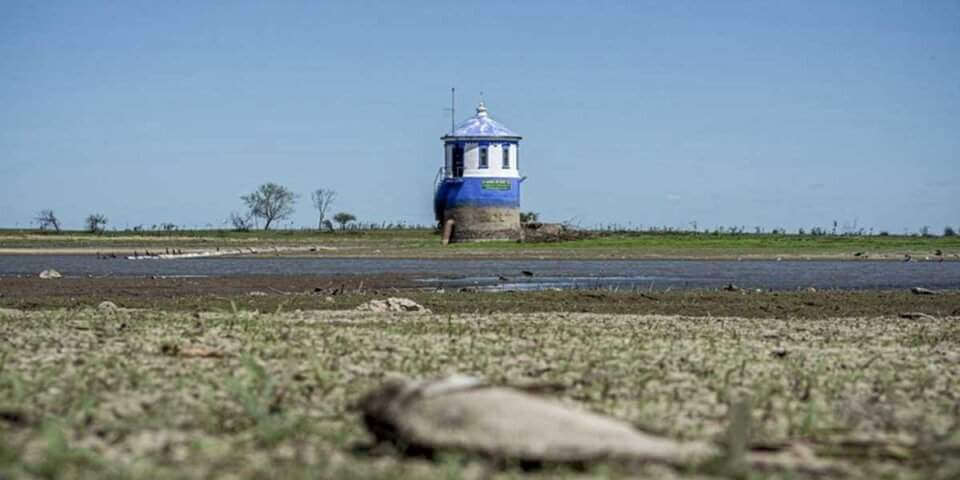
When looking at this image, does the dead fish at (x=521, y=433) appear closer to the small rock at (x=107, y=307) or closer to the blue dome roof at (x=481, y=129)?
the small rock at (x=107, y=307)

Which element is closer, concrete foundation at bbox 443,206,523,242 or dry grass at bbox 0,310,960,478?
dry grass at bbox 0,310,960,478

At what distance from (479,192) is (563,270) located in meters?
21.2

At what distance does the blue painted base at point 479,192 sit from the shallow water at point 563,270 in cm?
1095

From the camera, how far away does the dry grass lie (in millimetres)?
8766

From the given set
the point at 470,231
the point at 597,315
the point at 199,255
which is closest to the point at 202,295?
the point at 597,315

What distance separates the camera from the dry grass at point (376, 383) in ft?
28.8

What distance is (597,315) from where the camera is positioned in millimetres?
24188

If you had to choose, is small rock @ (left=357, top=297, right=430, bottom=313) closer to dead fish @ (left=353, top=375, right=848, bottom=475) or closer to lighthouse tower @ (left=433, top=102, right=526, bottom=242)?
dead fish @ (left=353, top=375, right=848, bottom=475)

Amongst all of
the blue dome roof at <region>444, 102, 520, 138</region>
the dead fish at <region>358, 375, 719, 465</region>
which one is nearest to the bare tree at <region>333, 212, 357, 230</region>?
the blue dome roof at <region>444, 102, 520, 138</region>

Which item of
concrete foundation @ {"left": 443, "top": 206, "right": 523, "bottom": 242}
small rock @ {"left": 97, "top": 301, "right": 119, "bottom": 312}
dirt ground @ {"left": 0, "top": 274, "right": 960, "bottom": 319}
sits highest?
Answer: concrete foundation @ {"left": 443, "top": 206, "right": 523, "bottom": 242}

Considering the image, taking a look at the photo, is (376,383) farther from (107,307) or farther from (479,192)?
(479,192)

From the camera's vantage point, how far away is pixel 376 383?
1246 centimetres

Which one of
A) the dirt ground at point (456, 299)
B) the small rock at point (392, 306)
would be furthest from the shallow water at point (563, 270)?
the small rock at point (392, 306)

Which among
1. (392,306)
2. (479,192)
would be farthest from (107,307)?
(479,192)
